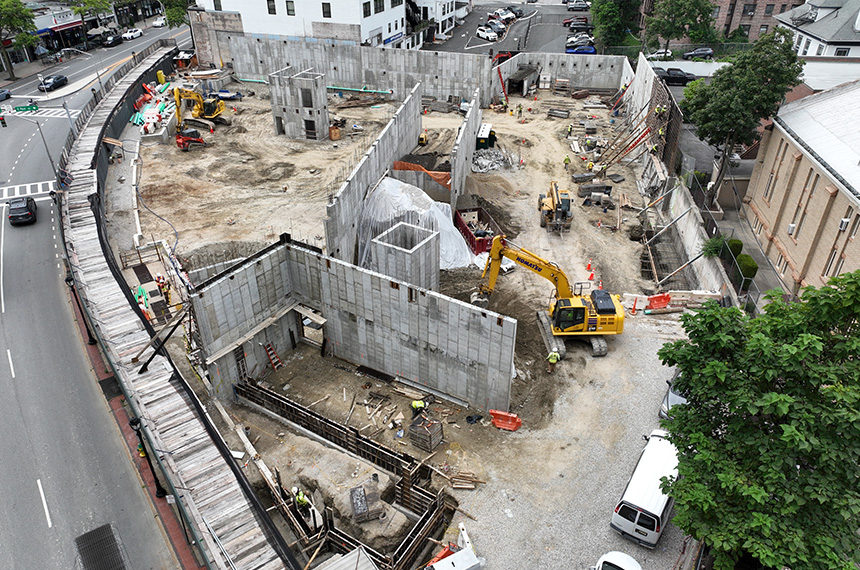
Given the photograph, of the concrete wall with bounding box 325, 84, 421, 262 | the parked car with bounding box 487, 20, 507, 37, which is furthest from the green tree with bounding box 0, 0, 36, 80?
the parked car with bounding box 487, 20, 507, 37

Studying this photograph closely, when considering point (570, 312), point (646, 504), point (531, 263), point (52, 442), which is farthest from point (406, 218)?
point (646, 504)

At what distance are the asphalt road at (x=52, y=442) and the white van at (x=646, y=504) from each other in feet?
44.9

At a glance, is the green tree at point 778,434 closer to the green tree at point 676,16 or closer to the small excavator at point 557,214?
the small excavator at point 557,214

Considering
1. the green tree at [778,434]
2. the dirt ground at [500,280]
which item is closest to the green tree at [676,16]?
the dirt ground at [500,280]

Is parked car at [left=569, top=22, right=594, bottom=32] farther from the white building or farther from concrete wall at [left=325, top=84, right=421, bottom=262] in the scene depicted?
concrete wall at [left=325, top=84, right=421, bottom=262]

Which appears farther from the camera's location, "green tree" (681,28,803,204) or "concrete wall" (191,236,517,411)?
"green tree" (681,28,803,204)

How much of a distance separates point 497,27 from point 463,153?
178 feet

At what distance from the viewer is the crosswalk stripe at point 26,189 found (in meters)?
39.8

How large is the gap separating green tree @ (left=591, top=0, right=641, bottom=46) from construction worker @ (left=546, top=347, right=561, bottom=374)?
56400 millimetres

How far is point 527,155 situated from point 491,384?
2772cm

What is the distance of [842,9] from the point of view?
189ft

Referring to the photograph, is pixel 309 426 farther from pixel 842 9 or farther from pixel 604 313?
pixel 842 9

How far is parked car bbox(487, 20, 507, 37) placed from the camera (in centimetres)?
8294

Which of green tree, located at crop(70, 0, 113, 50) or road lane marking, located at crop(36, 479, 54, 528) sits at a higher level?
green tree, located at crop(70, 0, 113, 50)
